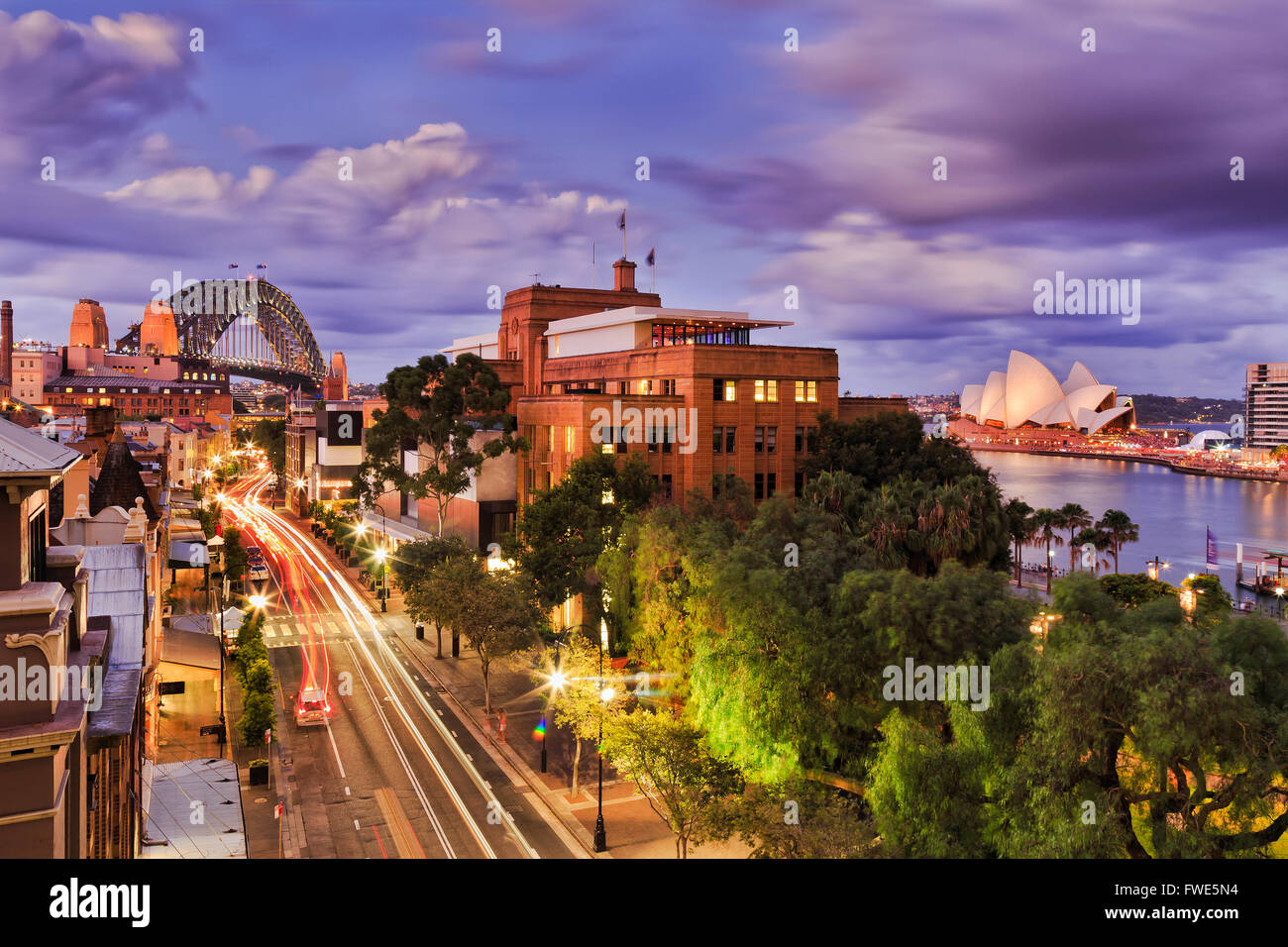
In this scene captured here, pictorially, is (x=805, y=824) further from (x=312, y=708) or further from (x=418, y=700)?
(x=312, y=708)

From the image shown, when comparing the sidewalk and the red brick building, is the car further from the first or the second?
the red brick building

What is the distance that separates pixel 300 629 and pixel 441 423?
58.9 ft

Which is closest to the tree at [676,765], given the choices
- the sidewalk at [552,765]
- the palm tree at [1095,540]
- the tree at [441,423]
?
the sidewalk at [552,765]

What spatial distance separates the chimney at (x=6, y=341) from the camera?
17275 centimetres

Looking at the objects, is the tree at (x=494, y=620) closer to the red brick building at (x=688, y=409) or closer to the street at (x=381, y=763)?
the street at (x=381, y=763)

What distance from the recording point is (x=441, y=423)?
65.8 m

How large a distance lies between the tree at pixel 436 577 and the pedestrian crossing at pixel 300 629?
207 inches

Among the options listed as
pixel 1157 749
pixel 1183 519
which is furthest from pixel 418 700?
pixel 1183 519

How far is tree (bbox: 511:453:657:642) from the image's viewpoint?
156ft

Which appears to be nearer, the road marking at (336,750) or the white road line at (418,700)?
the white road line at (418,700)

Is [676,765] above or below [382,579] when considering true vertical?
below

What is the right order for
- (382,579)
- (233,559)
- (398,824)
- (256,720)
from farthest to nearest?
(382,579) < (233,559) < (256,720) < (398,824)

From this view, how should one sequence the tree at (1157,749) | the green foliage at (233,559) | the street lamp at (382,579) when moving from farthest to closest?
1. the street lamp at (382,579)
2. the green foliage at (233,559)
3. the tree at (1157,749)
